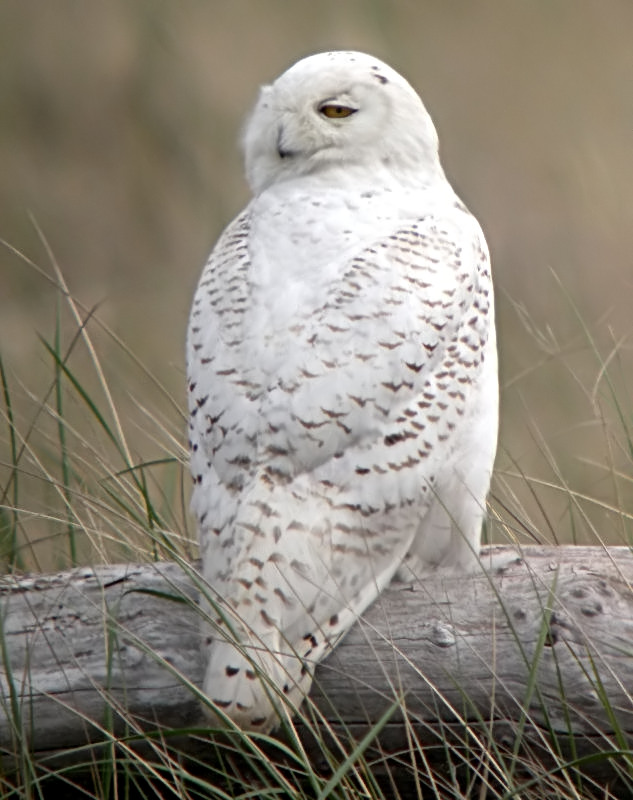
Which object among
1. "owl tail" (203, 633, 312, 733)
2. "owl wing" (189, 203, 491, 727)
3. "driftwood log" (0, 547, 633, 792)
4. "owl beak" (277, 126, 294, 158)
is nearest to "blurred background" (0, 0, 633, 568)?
"owl beak" (277, 126, 294, 158)

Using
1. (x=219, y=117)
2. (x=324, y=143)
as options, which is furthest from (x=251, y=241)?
(x=219, y=117)

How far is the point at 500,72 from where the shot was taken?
285 inches

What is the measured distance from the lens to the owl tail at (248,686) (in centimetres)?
244

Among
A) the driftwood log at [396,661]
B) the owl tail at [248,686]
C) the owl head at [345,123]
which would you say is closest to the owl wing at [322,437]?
the owl tail at [248,686]

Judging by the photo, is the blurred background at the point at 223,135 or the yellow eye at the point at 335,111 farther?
the blurred background at the point at 223,135

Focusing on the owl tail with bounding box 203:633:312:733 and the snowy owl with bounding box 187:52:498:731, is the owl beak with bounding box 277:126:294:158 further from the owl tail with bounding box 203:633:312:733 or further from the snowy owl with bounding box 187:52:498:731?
the owl tail with bounding box 203:633:312:733

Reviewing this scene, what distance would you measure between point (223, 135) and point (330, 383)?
14.1 ft

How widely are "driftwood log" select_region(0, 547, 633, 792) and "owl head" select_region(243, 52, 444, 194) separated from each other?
1037 millimetres

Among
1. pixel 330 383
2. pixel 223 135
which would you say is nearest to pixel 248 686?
pixel 330 383

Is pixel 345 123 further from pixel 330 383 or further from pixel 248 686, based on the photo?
pixel 248 686

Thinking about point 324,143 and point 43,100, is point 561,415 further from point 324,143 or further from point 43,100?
point 43,100

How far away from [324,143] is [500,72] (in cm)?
443

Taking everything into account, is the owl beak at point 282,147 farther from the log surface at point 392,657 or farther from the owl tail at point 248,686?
the owl tail at point 248,686

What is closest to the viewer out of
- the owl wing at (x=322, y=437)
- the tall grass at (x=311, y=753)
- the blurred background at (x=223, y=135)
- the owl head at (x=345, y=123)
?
the tall grass at (x=311, y=753)
